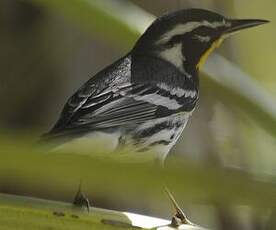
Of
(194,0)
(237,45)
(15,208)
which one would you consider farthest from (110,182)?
(194,0)

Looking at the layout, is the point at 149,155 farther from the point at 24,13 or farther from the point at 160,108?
the point at 24,13

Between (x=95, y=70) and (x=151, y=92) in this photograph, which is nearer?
(x=151, y=92)

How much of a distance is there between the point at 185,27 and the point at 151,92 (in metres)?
0.24

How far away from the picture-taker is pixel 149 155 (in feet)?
6.47

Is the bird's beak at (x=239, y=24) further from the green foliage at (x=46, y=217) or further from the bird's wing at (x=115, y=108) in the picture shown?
the green foliage at (x=46, y=217)

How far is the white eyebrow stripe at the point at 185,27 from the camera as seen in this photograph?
7.02ft

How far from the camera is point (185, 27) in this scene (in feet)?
7.33

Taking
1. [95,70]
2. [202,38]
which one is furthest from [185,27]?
[95,70]

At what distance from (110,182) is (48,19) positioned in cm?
229

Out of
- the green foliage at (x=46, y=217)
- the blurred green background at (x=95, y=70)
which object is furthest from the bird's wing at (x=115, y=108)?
the green foliage at (x=46, y=217)

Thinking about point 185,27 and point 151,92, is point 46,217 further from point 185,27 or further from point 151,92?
point 185,27

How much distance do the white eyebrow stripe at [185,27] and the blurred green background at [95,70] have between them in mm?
101

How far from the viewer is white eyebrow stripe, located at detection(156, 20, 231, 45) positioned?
214 cm

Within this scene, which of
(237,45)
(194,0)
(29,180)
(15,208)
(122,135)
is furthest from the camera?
(194,0)
